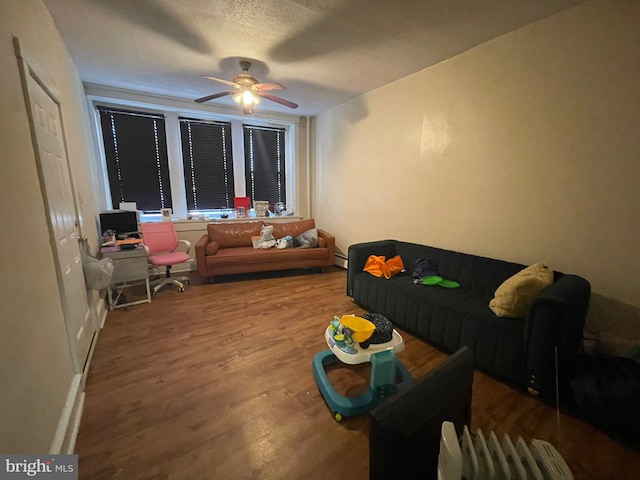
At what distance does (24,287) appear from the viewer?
1.20 m

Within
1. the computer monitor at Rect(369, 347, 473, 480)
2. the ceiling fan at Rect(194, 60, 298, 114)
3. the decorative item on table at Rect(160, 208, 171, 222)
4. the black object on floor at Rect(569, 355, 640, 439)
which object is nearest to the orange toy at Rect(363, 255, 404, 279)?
the black object on floor at Rect(569, 355, 640, 439)

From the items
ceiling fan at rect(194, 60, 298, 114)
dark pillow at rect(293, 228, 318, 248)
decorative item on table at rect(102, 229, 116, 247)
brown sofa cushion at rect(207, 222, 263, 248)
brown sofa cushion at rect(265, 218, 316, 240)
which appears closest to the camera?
ceiling fan at rect(194, 60, 298, 114)

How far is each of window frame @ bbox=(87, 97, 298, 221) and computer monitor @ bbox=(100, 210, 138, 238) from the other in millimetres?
595

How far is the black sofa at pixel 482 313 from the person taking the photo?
165 centimetres

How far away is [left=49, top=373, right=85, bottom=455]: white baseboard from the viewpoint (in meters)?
1.30

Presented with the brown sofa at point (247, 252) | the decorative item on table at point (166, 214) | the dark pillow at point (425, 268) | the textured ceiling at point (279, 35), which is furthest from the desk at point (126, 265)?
the dark pillow at point (425, 268)

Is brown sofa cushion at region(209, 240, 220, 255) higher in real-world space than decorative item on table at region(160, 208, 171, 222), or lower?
lower

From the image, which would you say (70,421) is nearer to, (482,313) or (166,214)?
(482,313)

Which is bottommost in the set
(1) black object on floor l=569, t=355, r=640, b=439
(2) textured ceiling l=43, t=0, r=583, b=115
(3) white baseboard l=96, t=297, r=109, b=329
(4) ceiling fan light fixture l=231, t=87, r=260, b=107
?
(3) white baseboard l=96, t=297, r=109, b=329

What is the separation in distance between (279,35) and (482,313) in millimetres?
2868

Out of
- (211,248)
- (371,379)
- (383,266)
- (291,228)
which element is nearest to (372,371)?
(371,379)

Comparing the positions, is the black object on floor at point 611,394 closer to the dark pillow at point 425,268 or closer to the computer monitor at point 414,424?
the computer monitor at point 414,424

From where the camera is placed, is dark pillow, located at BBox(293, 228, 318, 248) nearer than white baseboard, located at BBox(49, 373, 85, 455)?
No

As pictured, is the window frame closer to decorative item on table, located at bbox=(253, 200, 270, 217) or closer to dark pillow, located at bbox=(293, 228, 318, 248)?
decorative item on table, located at bbox=(253, 200, 270, 217)
